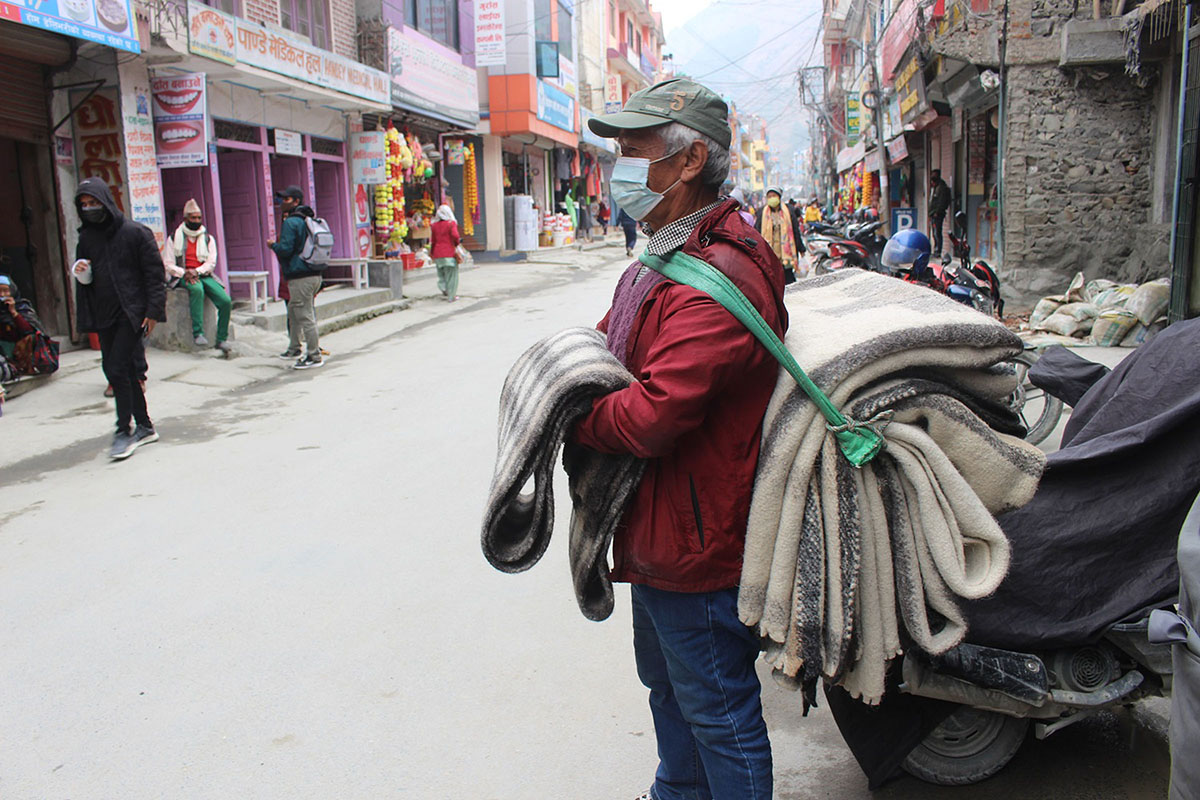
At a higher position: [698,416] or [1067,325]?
[698,416]

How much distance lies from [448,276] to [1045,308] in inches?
382

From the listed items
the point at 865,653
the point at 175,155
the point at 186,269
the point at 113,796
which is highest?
the point at 175,155

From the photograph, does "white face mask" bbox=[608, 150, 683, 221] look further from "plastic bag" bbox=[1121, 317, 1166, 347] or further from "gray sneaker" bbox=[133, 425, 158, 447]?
"plastic bag" bbox=[1121, 317, 1166, 347]

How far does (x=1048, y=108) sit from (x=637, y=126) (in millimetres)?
10357

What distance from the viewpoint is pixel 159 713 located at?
126 inches

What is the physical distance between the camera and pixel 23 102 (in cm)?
975

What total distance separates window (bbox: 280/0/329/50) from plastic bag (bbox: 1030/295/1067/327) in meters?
11.5

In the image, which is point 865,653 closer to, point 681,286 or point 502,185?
point 681,286

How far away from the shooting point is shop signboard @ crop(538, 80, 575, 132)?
2667cm

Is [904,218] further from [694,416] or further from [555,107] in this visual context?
[694,416]

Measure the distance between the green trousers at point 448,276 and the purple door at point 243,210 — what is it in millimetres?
2902

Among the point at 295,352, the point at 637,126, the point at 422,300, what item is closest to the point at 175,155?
the point at 295,352

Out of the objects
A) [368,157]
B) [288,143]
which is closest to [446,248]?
[368,157]

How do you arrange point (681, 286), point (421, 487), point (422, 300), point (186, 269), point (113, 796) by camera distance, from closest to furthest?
point (681, 286), point (113, 796), point (421, 487), point (186, 269), point (422, 300)
